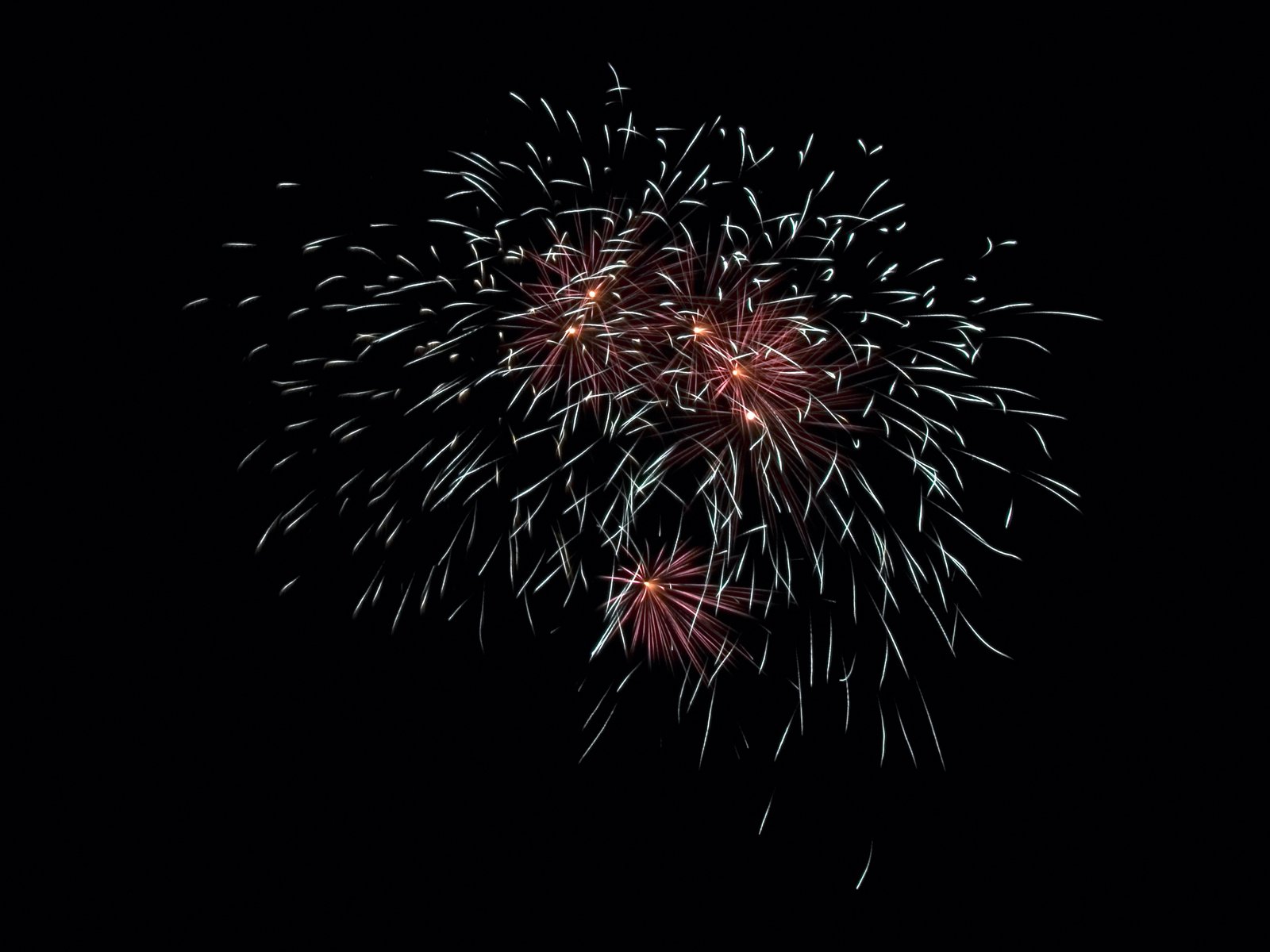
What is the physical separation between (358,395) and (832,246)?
102cm

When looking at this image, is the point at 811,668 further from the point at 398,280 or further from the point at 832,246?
the point at 398,280

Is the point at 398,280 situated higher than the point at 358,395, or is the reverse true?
the point at 398,280

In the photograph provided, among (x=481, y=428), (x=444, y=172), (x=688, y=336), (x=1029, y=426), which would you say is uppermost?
(x=444, y=172)

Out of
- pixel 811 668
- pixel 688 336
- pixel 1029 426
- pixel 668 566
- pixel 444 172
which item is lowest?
pixel 811 668

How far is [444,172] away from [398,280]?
238 mm

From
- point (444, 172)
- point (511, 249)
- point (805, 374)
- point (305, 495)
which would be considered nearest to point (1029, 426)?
point (805, 374)

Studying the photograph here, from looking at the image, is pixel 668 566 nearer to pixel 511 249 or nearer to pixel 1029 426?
pixel 511 249

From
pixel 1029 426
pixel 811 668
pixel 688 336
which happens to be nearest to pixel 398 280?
pixel 688 336

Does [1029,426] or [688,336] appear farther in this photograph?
[1029,426]

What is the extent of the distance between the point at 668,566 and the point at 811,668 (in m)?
0.42

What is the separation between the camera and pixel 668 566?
1.56 m

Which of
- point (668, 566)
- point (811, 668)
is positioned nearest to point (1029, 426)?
point (811, 668)

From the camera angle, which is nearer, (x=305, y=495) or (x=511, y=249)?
(x=511, y=249)

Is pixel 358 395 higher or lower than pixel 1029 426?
higher
